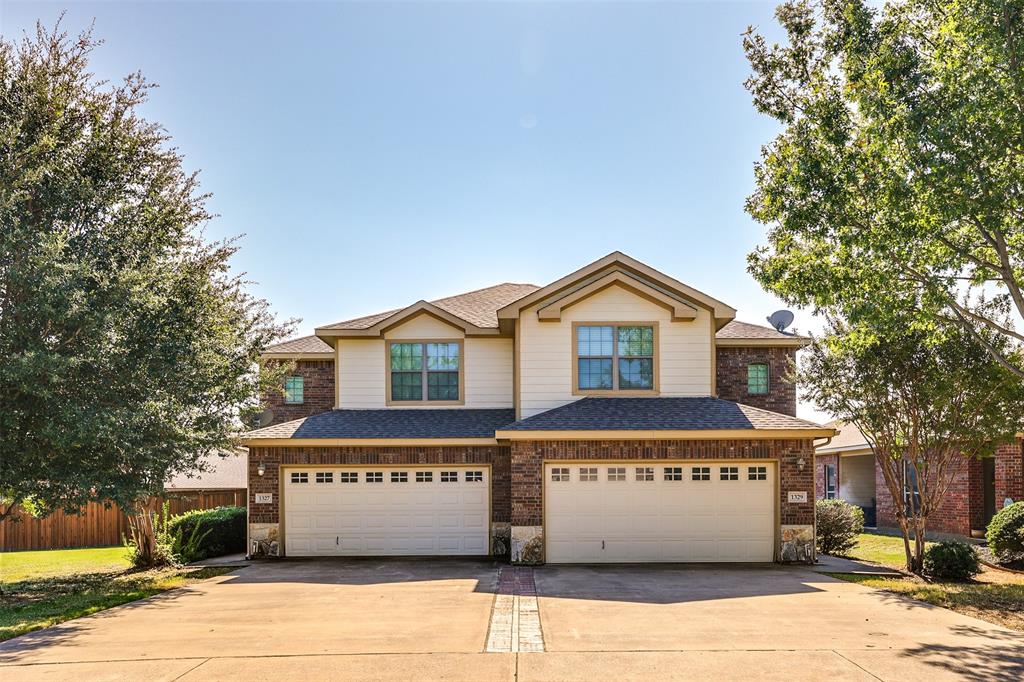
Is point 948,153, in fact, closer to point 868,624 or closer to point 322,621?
point 868,624

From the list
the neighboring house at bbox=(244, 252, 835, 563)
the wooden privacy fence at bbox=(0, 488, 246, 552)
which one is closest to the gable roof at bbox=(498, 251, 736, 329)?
the neighboring house at bbox=(244, 252, 835, 563)

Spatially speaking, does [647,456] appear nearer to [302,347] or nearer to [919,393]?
[919,393]

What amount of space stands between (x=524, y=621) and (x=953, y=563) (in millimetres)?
9365

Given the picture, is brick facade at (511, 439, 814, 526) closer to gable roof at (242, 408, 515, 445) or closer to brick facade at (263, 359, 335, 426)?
gable roof at (242, 408, 515, 445)

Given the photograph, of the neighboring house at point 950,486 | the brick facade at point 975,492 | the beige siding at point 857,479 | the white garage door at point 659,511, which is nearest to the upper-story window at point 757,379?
the brick facade at point 975,492

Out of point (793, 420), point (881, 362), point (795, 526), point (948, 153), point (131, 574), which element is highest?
point (948, 153)

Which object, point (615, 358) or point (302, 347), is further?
point (302, 347)

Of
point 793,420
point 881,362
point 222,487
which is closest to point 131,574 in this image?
point 222,487

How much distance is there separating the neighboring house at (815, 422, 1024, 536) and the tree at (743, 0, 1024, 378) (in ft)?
16.0

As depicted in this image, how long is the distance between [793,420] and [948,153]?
718 cm

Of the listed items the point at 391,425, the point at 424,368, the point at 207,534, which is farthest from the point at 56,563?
the point at 424,368

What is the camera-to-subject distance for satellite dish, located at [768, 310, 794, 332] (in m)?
23.2

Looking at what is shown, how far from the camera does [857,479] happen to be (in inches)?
1147

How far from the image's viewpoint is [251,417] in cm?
1684
